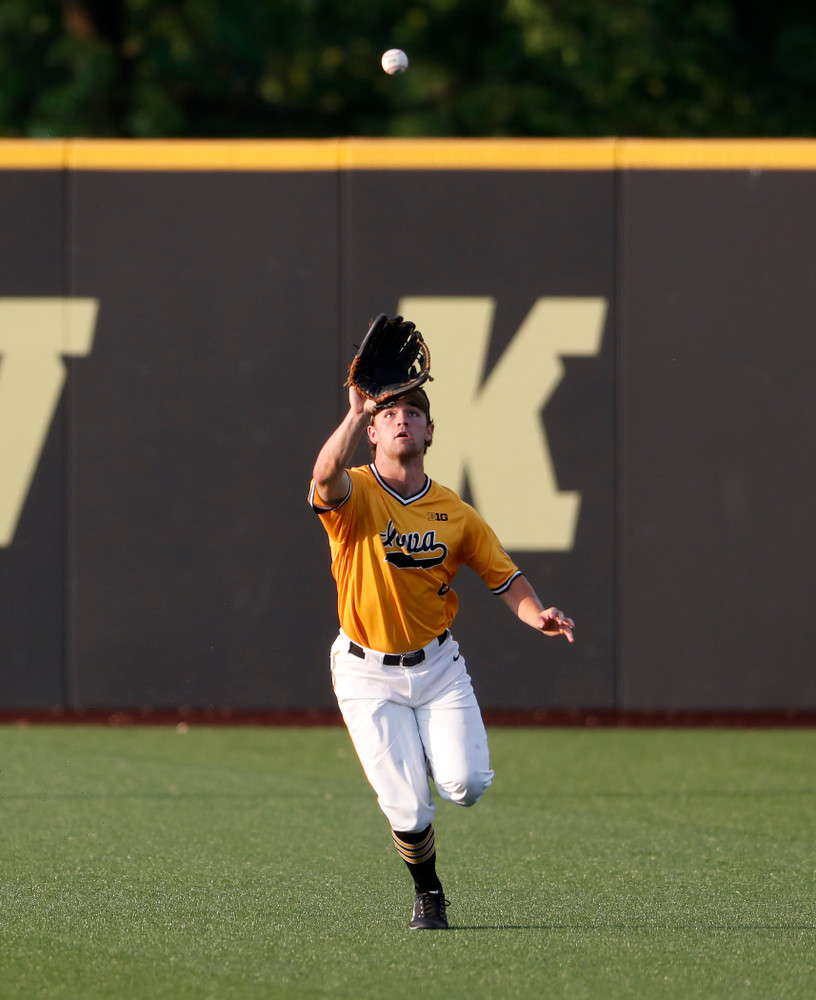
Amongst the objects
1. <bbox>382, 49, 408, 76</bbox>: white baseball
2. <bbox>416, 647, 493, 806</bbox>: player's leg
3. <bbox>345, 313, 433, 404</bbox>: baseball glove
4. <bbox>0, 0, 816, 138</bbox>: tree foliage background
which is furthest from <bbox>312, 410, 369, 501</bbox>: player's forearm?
<bbox>0, 0, 816, 138</bbox>: tree foliage background

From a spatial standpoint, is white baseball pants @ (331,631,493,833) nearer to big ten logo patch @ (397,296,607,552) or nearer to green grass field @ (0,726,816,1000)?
green grass field @ (0,726,816,1000)

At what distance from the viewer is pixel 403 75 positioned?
17359 mm

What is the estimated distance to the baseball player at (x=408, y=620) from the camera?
5270 mm

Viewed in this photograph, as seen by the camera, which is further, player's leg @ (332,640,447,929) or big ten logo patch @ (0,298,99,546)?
big ten logo patch @ (0,298,99,546)

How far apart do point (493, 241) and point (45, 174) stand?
3074 millimetres

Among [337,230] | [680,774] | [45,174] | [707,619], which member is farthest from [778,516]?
[45,174]

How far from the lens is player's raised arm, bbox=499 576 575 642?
17.4 ft

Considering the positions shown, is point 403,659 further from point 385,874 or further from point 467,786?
point 385,874

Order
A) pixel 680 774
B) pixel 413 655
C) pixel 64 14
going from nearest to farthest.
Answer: pixel 413 655, pixel 680 774, pixel 64 14

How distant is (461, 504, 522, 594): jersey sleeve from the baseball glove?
2.06 ft

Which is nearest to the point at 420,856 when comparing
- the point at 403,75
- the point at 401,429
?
the point at 401,429

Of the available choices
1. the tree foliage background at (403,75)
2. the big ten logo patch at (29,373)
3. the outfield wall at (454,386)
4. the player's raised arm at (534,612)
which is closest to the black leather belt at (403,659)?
the player's raised arm at (534,612)

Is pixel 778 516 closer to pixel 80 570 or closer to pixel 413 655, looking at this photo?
pixel 80 570

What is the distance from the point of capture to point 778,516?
34.1 feet
